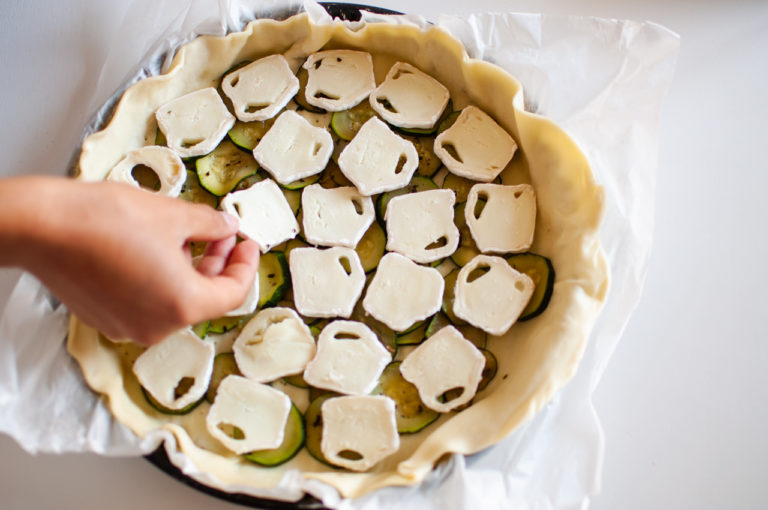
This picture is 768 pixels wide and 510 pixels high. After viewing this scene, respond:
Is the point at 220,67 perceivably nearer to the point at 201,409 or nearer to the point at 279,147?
the point at 279,147

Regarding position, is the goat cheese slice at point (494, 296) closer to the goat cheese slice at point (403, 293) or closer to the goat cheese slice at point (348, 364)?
the goat cheese slice at point (403, 293)

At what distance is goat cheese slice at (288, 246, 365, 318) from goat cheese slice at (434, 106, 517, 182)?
41 centimetres

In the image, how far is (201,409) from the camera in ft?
5.88

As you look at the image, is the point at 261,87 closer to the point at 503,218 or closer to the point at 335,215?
the point at 335,215

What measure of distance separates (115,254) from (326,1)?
1.19 metres

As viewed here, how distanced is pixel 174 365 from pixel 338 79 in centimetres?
97

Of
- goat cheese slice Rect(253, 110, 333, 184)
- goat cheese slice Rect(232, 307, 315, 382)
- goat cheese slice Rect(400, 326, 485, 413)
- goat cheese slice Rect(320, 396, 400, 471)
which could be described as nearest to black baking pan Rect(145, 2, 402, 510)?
goat cheese slice Rect(320, 396, 400, 471)

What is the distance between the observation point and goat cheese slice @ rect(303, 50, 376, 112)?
206 cm

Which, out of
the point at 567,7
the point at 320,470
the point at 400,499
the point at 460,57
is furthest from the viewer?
the point at 567,7

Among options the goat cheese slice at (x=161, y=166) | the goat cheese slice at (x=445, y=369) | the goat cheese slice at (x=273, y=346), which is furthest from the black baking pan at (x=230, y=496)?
the goat cheese slice at (x=161, y=166)

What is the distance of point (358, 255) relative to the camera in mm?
1975

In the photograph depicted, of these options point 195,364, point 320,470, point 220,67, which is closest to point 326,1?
point 220,67

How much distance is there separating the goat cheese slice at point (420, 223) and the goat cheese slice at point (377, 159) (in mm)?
67

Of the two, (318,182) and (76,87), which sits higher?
(76,87)
